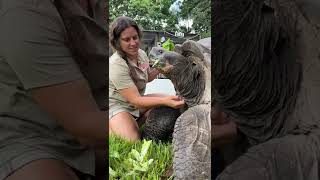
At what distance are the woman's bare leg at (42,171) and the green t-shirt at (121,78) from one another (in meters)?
0.22

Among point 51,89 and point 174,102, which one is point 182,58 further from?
point 51,89

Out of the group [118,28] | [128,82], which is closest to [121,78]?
[128,82]

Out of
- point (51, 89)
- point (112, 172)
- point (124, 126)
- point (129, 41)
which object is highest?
point (129, 41)

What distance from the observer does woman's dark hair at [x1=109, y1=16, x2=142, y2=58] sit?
1.37 m

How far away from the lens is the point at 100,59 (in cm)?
136

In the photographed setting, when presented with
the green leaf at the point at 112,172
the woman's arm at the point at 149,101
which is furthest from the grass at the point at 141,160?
the woman's arm at the point at 149,101

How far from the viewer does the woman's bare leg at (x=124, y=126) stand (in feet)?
4.73

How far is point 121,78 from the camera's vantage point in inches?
56.1

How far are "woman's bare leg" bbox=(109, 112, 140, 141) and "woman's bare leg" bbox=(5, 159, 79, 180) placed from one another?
191 mm

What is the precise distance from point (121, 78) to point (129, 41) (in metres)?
0.10

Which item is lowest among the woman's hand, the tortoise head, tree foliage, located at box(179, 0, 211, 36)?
the woman's hand

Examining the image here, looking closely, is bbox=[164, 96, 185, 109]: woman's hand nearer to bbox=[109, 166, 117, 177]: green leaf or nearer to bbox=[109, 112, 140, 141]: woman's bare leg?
bbox=[109, 112, 140, 141]: woman's bare leg

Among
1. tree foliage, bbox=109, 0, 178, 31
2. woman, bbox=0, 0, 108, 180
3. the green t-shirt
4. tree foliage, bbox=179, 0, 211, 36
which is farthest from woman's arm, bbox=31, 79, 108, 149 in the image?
tree foliage, bbox=179, 0, 211, 36

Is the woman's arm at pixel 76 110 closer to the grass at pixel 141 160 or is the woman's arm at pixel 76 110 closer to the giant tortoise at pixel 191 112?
the grass at pixel 141 160
